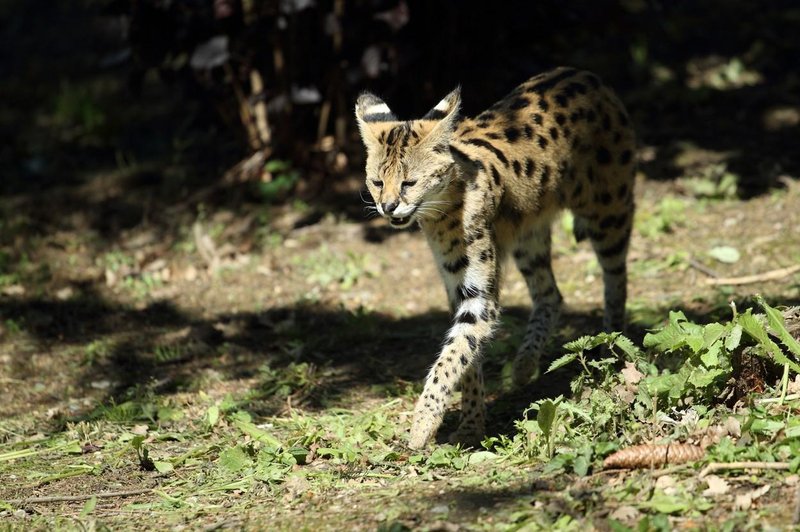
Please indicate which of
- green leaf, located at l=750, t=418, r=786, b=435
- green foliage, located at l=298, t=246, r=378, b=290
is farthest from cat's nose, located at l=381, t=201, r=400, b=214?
green foliage, located at l=298, t=246, r=378, b=290

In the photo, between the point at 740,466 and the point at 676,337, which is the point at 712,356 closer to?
the point at 676,337

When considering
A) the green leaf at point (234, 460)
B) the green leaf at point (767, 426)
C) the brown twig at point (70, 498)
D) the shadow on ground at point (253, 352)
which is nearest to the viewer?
the green leaf at point (767, 426)

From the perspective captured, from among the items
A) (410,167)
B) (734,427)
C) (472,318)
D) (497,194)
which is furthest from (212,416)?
(734,427)

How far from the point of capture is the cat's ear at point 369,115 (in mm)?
5914

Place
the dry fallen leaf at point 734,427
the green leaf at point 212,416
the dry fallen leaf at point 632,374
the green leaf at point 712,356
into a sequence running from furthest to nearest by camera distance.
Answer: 1. the green leaf at point 212,416
2. the dry fallen leaf at point 632,374
3. the green leaf at point 712,356
4. the dry fallen leaf at point 734,427

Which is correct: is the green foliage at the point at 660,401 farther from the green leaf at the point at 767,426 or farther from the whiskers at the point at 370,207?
the whiskers at the point at 370,207

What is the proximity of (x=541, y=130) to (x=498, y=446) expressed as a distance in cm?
203

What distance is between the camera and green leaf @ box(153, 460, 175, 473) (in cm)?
555

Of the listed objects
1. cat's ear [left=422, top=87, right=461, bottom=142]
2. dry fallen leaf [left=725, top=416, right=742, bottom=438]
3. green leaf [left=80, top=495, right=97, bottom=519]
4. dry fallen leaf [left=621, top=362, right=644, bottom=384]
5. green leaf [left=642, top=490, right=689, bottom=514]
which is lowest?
green leaf [left=80, top=495, right=97, bottom=519]

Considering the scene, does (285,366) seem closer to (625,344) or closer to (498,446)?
(498,446)

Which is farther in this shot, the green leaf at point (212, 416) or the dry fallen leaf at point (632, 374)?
the green leaf at point (212, 416)

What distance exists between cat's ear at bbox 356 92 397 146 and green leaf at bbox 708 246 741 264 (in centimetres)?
325

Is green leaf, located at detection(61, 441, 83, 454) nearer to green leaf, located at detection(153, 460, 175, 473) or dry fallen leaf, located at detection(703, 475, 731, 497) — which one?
green leaf, located at detection(153, 460, 175, 473)

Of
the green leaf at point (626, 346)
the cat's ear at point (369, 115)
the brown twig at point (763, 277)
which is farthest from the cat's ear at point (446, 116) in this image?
the brown twig at point (763, 277)
